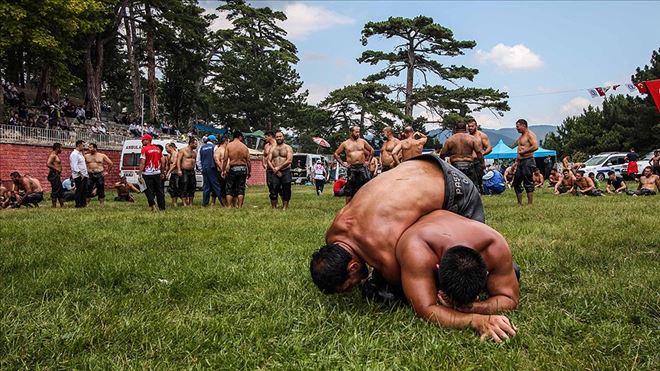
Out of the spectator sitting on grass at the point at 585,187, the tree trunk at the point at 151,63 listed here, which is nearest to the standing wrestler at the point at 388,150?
the spectator sitting on grass at the point at 585,187

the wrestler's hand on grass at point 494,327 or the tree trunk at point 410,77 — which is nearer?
the wrestler's hand on grass at point 494,327

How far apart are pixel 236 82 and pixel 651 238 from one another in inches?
1754

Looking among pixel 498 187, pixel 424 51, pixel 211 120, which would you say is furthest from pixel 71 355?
pixel 211 120

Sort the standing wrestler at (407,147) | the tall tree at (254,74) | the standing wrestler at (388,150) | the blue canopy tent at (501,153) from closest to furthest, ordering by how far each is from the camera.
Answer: the standing wrestler at (407,147) < the standing wrestler at (388,150) < the blue canopy tent at (501,153) < the tall tree at (254,74)

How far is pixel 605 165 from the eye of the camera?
2752cm

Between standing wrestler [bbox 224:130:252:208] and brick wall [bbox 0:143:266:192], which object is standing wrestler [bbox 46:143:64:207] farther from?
brick wall [bbox 0:143:266:192]

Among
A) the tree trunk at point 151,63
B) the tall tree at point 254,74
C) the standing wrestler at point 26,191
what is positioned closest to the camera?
the standing wrestler at point 26,191

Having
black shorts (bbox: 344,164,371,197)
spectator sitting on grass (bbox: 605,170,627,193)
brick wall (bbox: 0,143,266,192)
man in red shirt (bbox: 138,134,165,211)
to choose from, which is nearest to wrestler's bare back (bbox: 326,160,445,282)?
black shorts (bbox: 344,164,371,197)

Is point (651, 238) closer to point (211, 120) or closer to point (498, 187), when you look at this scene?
point (498, 187)

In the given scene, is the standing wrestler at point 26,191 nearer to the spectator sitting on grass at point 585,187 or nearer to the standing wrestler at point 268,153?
the standing wrestler at point 268,153

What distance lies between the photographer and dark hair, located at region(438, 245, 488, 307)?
2.60 m

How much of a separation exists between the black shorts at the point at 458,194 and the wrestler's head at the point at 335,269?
0.71m

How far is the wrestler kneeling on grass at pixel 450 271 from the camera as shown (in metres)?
2.62

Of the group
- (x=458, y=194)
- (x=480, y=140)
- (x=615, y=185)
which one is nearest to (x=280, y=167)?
(x=480, y=140)
